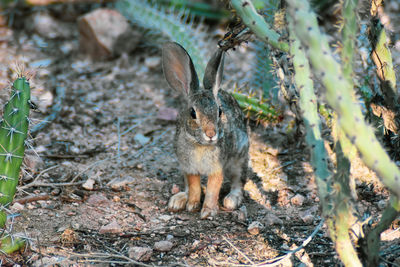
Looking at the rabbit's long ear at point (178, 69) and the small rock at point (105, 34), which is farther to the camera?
the small rock at point (105, 34)

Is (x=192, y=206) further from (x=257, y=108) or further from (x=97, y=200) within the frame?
(x=257, y=108)

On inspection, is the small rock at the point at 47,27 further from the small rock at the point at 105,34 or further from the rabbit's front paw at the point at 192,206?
the rabbit's front paw at the point at 192,206

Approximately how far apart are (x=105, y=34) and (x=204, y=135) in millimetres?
4117

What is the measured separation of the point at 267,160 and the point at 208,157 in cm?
123

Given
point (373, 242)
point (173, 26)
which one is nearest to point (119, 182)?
point (173, 26)

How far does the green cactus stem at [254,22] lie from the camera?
3.29 metres

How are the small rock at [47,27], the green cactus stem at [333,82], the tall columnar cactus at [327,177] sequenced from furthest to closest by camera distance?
the small rock at [47,27]
the tall columnar cactus at [327,177]
the green cactus stem at [333,82]

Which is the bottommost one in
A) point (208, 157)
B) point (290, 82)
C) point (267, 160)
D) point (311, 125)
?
point (267, 160)

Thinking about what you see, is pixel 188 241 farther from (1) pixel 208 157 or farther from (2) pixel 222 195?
(2) pixel 222 195

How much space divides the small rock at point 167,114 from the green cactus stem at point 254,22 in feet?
10.4

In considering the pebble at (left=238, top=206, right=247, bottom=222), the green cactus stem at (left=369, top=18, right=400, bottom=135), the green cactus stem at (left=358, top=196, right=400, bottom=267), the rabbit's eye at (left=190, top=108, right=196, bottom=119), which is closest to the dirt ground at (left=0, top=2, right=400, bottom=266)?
the pebble at (left=238, top=206, right=247, bottom=222)

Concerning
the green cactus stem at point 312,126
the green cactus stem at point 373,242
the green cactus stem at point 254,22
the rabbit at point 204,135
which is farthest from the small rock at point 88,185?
the green cactus stem at point 373,242

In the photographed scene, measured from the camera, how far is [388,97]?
431cm

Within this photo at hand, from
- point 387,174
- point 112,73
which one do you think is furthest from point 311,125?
point 112,73
